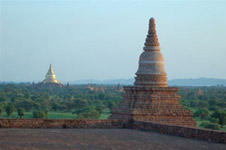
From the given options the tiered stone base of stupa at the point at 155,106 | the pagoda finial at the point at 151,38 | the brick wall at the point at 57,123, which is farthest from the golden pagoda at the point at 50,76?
the brick wall at the point at 57,123

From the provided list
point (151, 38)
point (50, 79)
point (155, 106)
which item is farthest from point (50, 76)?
point (155, 106)

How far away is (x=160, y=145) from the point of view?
45.1 ft

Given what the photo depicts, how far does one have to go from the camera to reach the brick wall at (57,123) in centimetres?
1753

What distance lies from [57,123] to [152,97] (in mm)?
4546

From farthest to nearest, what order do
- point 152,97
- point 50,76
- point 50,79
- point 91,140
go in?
point 50,79, point 50,76, point 152,97, point 91,140

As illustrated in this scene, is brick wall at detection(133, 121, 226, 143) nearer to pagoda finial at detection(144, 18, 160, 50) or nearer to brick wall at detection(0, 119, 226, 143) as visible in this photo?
brick wall at detection(0, 119, 226, 143)

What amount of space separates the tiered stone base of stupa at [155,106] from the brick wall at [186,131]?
2.28m

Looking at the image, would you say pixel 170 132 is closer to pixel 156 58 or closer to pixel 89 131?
pixel 89 131

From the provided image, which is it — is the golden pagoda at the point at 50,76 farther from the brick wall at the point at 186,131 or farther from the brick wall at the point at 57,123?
the brick wall at the point at 186,131

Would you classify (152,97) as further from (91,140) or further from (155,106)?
(91,140)

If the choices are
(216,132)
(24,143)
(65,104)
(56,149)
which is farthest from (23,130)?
(65,104)

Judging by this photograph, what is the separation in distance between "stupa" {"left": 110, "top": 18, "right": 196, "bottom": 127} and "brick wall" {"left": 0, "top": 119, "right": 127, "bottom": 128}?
1319 millimetres

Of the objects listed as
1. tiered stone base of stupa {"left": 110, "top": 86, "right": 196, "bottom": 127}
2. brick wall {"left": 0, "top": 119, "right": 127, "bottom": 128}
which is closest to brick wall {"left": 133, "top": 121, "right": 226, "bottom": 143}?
brick wall {"left": 0, "top": 119, "right": 127, "bottom": 128}

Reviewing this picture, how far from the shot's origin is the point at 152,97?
21156 millimetres
